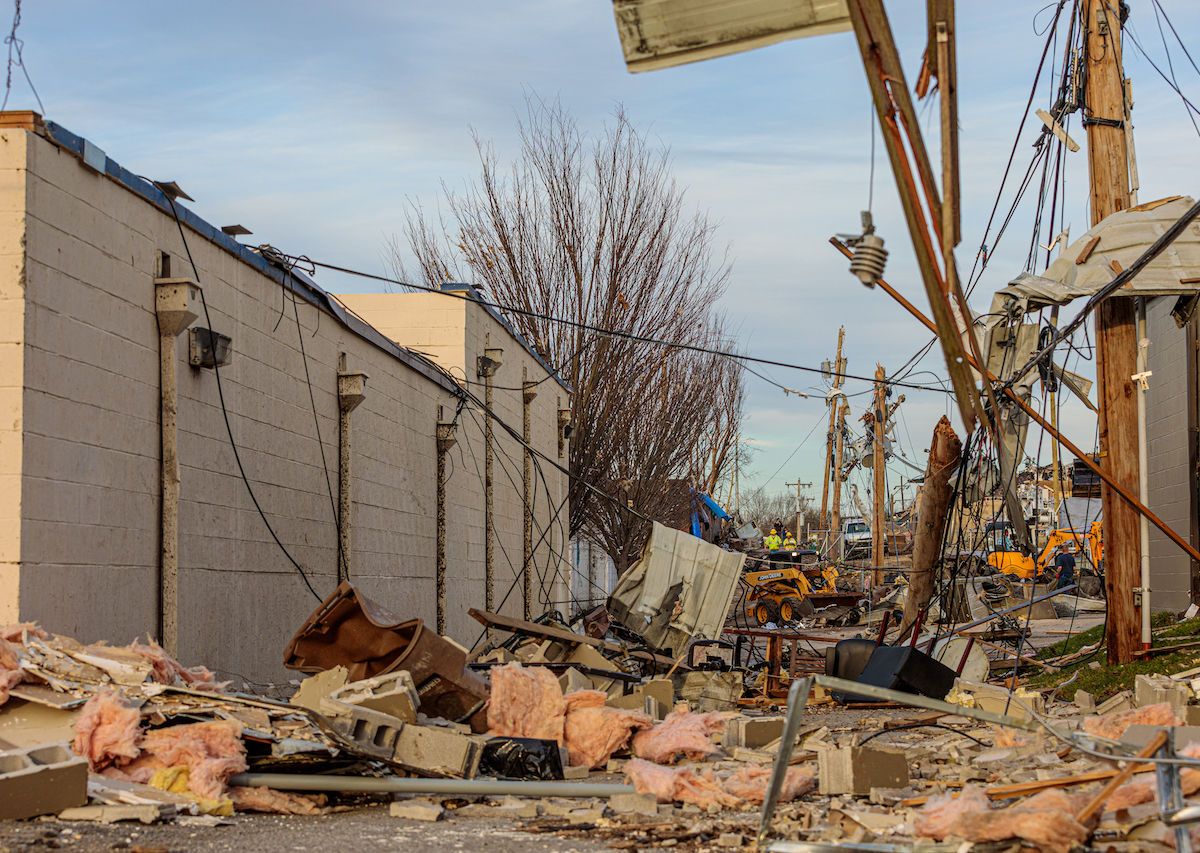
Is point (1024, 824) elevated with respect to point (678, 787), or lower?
elevated

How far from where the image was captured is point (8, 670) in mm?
6914

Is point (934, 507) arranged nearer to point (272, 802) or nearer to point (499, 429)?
point (499, 429)

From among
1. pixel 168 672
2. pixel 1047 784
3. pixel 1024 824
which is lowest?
pixel 1047 784

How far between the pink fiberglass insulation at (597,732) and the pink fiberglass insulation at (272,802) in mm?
2660

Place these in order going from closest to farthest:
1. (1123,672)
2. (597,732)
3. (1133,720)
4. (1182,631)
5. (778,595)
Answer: (1133,720) < (597,732) < (1123,672) < (1182,631) < (778,595)

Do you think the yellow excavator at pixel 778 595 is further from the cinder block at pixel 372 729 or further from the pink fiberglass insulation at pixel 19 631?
the pink fiberglass insulation at pixel 19 631

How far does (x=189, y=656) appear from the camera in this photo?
9.80 metres

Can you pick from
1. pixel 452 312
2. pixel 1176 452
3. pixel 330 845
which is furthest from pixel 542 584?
pixel 330 845

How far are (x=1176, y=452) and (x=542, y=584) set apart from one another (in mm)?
11671

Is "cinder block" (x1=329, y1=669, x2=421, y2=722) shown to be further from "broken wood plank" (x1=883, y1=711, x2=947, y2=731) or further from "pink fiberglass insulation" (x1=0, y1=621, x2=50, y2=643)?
"broken wood plank" (x1=883, y1=711, x2=947, y2=731)

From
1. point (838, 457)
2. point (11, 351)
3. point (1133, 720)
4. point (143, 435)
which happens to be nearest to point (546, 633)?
point (143, 435)

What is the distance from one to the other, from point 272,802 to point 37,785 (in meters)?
1.20

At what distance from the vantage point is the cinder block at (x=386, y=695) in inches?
320

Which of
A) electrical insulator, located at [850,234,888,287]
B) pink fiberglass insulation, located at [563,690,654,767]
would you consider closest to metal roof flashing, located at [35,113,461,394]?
pink fiberglass insulation, located at [563,690,654,767]
